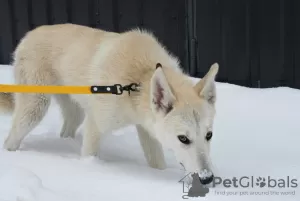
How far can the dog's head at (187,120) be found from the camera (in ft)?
11.3

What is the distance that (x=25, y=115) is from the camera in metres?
4.88

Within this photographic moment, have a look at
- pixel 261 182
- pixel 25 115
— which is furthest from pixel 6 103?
pixel 261 182

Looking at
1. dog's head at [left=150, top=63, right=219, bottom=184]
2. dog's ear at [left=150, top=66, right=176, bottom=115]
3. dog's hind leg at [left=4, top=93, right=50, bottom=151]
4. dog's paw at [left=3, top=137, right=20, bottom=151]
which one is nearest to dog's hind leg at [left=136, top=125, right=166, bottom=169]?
dog's head at [left=150, top=63, right=219, bottom=184]

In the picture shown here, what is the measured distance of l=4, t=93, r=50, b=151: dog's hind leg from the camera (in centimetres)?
486

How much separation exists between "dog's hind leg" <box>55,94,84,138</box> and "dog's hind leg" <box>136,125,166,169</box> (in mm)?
1027

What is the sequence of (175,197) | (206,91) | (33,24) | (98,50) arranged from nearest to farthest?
(175,197) < (206,91) < (98,50) < (33,24)

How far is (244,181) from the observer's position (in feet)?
12.8

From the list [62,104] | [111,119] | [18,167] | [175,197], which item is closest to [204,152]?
[175,197]

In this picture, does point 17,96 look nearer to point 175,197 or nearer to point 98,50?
point 98,50

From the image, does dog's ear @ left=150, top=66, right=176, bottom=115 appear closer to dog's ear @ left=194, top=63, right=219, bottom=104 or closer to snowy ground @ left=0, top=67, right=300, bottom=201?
dog's ear @ left=194, top=63, right=219, bottom=104

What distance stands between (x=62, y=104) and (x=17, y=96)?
0.50 metres

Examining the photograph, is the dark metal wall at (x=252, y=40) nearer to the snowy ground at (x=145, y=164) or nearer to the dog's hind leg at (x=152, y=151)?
the snowy ground at (x=145, y=164)

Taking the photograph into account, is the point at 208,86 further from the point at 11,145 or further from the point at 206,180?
the point at 11,145

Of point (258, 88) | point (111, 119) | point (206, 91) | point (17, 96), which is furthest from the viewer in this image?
point (258, 88)
